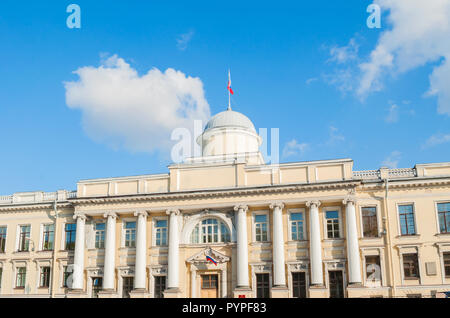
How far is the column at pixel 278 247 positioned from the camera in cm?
3269

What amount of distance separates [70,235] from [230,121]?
16.2 meters

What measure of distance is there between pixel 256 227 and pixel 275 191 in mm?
2963

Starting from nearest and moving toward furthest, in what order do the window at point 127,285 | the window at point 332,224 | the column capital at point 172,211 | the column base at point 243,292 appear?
the column base at point 243,292, the window at point 332,224, the column capital at point 172,211, the window at point 127,285

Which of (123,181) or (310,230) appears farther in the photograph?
(123,181)

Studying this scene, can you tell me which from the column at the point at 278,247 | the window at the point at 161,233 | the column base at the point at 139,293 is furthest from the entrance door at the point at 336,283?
the column base at the point at 139,293

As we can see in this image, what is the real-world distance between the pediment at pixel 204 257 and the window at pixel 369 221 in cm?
975

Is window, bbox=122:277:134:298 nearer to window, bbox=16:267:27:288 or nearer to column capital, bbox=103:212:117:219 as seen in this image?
column capital, bbox=103:212:117:219

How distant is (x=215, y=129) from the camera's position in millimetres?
41938

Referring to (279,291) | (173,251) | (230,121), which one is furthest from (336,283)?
(230,121)

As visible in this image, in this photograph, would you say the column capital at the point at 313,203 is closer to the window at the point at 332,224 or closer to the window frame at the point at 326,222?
the window frame at the point at 326,222
